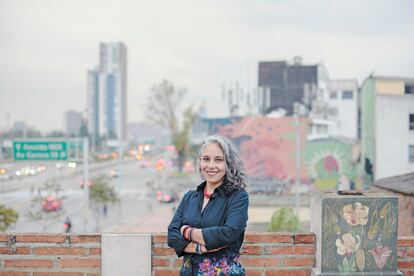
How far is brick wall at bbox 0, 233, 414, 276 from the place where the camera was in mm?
3375

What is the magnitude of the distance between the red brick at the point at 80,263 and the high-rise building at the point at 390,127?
21.4 m

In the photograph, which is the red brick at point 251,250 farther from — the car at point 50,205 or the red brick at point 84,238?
the car at point 50,205

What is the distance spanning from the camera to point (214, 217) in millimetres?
2434

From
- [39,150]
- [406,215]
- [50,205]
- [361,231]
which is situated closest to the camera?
[361,231]

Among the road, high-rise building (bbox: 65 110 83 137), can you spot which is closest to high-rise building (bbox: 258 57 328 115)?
the road

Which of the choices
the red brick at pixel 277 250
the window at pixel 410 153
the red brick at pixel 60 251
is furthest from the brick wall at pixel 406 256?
the window at pixel 410 153

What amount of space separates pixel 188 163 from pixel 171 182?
6.60m

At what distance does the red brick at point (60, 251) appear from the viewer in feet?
11.2

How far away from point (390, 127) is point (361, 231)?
2341cm

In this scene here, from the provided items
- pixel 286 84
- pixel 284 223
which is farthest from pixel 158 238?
pixel 286 84

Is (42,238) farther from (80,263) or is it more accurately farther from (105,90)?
(105,90)

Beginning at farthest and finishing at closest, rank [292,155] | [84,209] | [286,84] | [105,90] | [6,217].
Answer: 1. [105,90]
2. [286,84]
3. [292,155]
4. [6,217]
5. [84,209]

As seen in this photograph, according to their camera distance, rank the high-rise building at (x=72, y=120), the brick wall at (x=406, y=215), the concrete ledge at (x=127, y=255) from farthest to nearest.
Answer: the high-rise building at (x=72, y=120)
the brick wall at (x=406, y=215)
the concrete ledge at (x=127, y=255)

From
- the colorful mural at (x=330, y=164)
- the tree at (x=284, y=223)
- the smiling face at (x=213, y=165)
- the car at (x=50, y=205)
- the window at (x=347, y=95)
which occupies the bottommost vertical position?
the car at (x=50, y=205)
